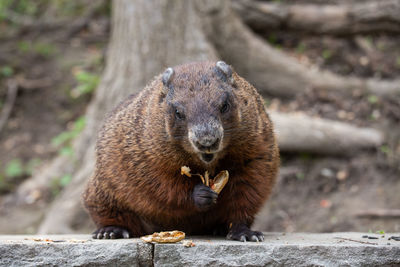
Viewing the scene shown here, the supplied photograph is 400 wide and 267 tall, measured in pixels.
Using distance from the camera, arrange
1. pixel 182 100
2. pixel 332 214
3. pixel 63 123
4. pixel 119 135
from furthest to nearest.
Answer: pixel 63 123 → pixel 332 214 → pixel 119 135 → pixel 182 100

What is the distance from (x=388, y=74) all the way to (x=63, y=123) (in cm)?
743

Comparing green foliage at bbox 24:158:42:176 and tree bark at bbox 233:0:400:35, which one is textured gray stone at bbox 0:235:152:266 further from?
tree bark at bbox 233:0:400:35

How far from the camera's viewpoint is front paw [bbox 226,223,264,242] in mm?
5035

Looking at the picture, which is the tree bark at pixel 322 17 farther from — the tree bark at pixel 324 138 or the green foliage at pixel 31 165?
the green foliage at pixel 31 165

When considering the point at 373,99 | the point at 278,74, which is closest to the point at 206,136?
the point at 278,74

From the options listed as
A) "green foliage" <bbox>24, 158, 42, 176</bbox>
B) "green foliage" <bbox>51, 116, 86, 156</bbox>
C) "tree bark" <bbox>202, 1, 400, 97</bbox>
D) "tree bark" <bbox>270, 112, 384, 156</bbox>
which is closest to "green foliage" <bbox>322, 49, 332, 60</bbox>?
"tree bark" <bbox>202, 1, 400, 97</bbox>

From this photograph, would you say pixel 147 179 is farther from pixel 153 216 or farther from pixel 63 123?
pixel 63 123

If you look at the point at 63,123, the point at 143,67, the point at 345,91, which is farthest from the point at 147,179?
the point at 63,123

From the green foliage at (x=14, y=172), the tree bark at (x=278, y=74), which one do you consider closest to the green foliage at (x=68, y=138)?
the green foliage at (x=14, y=172)

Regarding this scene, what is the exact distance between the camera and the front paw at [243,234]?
5.04 meters

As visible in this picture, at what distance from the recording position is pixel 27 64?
1367 cm

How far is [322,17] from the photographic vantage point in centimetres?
1192

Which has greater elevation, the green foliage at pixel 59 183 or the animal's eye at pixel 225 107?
the animal's eye at pixel 225 107

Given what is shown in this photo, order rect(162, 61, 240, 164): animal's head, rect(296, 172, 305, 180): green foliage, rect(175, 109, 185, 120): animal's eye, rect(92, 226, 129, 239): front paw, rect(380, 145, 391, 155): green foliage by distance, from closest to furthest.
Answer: rect(162, 61, 240, 164): animal's head, rect(175, 109, 185, 120): animal's eye, rect(92, 226, 129, 239): front paw, rect(380, 145, 391, 155): green foliage, rect(296, 172, 305, 180): green foliage
